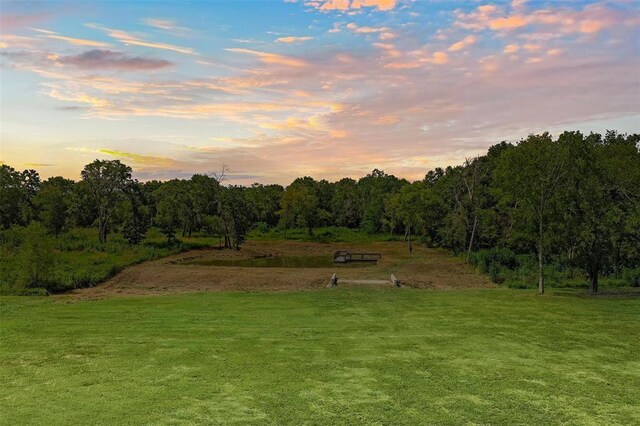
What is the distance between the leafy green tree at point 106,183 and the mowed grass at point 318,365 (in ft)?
156

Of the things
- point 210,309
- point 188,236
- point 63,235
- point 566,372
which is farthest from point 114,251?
point 566,372

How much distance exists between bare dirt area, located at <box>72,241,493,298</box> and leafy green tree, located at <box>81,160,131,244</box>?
540 inches

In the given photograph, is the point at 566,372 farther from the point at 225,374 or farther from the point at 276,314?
the point at 276,314

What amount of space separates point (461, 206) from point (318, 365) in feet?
174

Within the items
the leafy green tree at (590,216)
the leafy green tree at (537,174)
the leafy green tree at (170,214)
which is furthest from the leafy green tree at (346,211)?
the leafy green tree at (537,174)

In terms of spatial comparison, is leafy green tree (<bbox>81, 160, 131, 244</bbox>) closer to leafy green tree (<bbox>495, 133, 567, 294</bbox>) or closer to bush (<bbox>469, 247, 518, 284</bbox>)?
bush (<bbox>469, 247, 518, 284</bbox>)

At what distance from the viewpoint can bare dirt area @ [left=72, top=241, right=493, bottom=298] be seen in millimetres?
33438

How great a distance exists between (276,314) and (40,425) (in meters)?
11.6

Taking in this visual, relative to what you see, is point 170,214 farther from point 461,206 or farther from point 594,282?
point 594,282

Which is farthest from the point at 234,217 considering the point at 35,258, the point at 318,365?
the point at 318,365

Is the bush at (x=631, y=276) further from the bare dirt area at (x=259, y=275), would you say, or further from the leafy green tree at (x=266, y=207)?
the leafy green tree at (x=266, y=207)

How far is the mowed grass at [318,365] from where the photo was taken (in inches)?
353

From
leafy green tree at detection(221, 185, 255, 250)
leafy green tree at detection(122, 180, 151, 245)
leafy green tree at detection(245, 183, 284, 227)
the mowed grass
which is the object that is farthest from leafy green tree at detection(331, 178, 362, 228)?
the mowed grass

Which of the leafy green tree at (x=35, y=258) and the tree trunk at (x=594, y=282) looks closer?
the tree trunk at (x=594, y=282)
